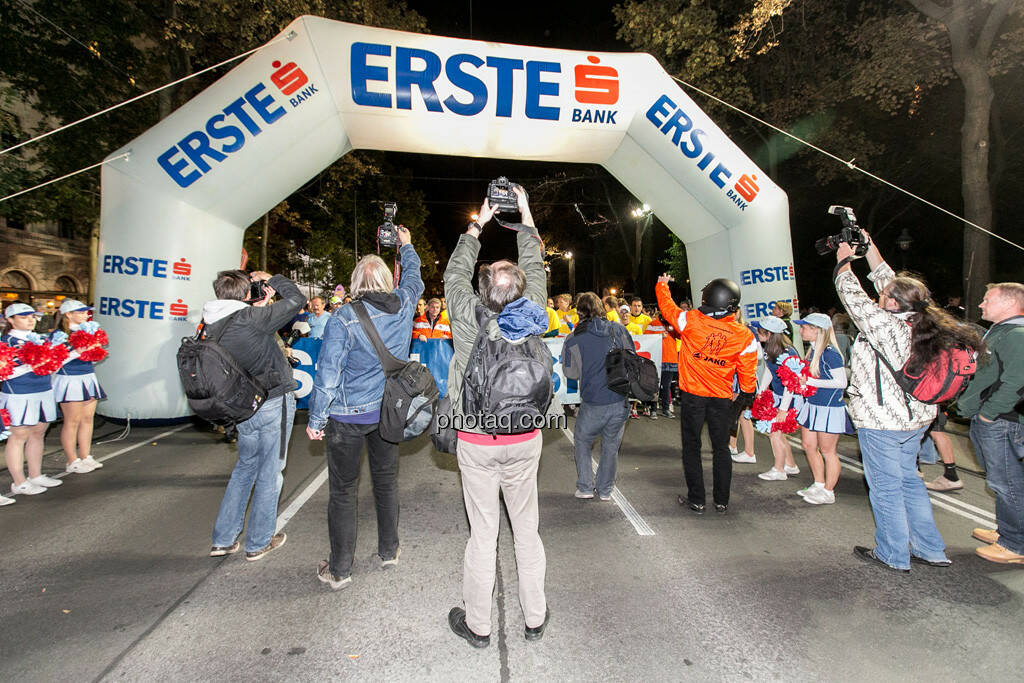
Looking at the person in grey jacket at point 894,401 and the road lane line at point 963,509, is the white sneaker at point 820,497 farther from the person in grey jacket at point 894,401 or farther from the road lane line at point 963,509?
the person in grey jacket at point 894,401

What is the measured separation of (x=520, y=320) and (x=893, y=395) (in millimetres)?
2761

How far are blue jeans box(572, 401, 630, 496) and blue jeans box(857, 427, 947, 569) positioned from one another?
1.92 metres

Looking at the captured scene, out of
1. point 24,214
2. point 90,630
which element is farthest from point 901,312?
point 24,214

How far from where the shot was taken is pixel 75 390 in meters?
5.63

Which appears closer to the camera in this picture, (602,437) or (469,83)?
(602,437)

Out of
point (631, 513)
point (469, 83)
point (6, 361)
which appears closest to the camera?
point (631, 513)

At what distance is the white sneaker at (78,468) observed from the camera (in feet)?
19.1

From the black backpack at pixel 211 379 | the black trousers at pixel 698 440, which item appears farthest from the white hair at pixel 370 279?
the black trousers at pixel 698 440

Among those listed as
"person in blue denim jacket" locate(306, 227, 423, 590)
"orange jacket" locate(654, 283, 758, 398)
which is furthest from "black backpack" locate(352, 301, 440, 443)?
"orange jacket" locate(654, 283, 758, 398)

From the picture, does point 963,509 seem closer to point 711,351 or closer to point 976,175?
point 711,351

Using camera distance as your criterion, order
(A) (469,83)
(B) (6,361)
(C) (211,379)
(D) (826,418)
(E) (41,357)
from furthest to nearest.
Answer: (A) (469,83)
(E) (41,357)
(D) (826,418)
(B) (6,361)
(C) (211,379)

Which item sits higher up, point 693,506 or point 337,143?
point 337,143

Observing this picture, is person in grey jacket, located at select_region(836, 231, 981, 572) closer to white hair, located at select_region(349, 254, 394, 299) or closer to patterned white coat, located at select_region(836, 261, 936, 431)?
patterned white coat, located at select_region(836, 261, 936, 431)

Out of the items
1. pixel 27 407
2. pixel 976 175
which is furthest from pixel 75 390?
pixel 976 175
